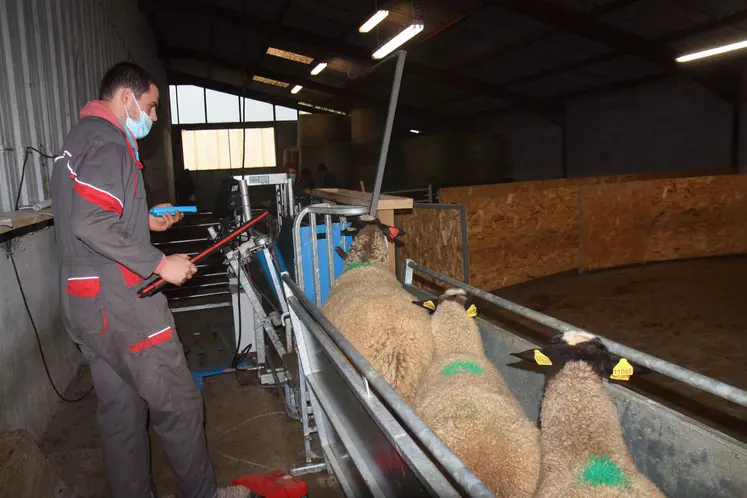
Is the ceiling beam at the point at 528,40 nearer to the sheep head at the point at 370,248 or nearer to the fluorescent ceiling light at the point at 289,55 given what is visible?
the fluorescent ceiling light at the point at 289,55

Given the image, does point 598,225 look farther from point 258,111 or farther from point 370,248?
point 258,111

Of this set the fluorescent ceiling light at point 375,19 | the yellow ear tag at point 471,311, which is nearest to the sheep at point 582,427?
the yellow ear tag at point 471,311

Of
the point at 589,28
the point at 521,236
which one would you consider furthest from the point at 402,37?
the point at 521,236

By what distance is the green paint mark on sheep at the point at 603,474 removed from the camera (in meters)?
1.40

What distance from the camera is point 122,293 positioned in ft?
6.82

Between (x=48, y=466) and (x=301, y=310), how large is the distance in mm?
1438

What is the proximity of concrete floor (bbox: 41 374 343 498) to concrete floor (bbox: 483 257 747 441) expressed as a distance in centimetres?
261

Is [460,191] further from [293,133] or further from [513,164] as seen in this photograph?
[293,133]

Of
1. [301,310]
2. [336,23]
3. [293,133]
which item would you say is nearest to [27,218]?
[301,310]

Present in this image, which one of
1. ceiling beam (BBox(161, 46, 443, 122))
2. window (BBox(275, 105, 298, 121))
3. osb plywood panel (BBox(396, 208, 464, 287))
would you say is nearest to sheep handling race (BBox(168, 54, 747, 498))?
osb plywood panel (BBox(396, 208, 464, 287))

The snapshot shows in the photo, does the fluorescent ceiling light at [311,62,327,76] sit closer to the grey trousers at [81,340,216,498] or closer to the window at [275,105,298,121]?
the window at [275,105,298,121]

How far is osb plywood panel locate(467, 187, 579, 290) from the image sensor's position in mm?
6832

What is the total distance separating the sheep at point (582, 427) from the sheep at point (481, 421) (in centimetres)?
7

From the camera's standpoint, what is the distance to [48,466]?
242 cm
